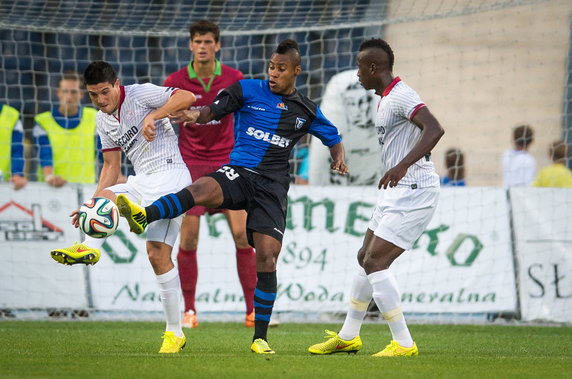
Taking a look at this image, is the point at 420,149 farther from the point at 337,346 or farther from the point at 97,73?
the point at 97,73

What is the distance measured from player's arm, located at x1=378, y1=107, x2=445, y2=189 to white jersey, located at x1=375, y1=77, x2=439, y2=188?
0.19 m

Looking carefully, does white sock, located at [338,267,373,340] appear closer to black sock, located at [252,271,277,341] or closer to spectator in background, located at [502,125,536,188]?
black sock, located at [252,271,277,341]

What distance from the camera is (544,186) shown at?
11.7m

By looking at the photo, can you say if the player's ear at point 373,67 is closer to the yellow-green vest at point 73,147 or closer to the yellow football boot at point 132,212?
the yellow football boot at point 132,212

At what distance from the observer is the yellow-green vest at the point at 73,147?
11.2 m

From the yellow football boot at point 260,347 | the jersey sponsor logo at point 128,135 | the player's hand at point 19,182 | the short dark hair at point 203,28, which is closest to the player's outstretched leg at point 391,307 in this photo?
the yellow football boot at point 260,347

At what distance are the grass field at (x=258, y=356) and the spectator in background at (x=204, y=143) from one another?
1.71 feet

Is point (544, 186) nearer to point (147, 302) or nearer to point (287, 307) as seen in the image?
point (287, 307)

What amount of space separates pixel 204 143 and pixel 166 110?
245cm

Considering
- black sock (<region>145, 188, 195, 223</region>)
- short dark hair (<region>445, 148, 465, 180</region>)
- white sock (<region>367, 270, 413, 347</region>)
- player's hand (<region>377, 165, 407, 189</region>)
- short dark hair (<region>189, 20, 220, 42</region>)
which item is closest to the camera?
black sock (<region>145, 188, 195, 223</region>)

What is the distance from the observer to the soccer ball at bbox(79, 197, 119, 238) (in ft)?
21.3

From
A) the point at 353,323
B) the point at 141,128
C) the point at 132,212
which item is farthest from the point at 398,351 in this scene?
the point at 141,128

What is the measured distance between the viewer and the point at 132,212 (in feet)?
21.2

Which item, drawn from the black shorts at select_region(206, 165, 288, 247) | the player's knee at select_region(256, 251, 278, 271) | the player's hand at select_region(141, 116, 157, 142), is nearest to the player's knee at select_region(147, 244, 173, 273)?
the black shorts at select_region(206, 165, 288, 247)
